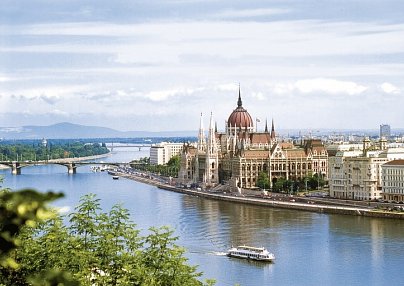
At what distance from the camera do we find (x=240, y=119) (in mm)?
53125

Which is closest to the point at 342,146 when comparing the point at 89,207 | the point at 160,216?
the point at 160,216

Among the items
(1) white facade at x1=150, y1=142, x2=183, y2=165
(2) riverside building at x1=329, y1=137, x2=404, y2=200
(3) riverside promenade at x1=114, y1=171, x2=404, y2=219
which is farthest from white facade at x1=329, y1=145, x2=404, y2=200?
(1) white facade at x1=150, y1=142, x2=183, y2=165

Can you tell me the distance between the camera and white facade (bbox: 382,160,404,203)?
110 ft

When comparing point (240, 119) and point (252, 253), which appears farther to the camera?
point (240, 119)

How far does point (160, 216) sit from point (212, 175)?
19.1 metres

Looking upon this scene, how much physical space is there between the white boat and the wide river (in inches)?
9.1

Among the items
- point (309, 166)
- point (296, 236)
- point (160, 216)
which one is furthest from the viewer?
point (309, 166)

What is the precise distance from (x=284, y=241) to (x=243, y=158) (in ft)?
72.6

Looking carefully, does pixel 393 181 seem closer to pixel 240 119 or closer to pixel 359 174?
pixel 359 174

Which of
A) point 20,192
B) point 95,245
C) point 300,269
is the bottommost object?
point 300,269

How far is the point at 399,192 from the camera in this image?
111 ft

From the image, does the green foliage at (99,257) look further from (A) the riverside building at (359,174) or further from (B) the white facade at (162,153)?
(B) the white facade at (162,153)

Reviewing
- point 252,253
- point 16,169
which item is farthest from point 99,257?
point 16,169

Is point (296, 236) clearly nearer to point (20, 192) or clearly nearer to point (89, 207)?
point (89, 207)
